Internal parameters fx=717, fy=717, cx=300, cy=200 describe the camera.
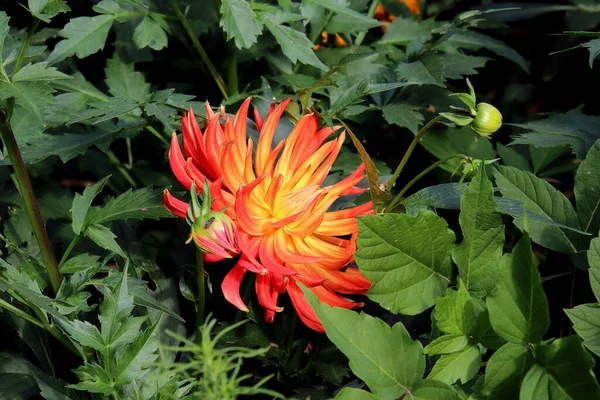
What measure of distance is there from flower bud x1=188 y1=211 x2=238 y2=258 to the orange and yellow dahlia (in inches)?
2.1

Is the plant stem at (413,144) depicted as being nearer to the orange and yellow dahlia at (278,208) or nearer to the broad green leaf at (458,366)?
the orange and yellow dahlia at (278,208)

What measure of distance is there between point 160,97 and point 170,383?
0.37 meters

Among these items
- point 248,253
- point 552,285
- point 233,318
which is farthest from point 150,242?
point 552,285

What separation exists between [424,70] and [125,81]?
1.34ft

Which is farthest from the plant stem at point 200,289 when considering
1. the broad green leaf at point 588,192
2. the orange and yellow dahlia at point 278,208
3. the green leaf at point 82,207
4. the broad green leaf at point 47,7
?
the broad green leaf at point 588,192

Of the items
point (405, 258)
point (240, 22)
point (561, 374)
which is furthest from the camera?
point (240, 22)

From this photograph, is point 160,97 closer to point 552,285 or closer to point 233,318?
point 233,318

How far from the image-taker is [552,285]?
2.86 ft

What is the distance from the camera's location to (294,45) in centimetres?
88

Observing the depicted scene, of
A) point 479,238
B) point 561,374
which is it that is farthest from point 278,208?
point 561,374

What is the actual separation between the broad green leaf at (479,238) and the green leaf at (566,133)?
0.28 metres

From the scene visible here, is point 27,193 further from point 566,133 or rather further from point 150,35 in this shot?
point 566,133

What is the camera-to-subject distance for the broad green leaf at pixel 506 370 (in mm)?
522

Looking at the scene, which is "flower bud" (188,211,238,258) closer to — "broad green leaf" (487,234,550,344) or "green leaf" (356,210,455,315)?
"green leaf" (356,210,455,315)
